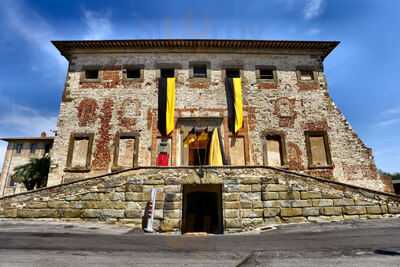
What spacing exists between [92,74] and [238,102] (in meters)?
8.55

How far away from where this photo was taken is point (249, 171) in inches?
335

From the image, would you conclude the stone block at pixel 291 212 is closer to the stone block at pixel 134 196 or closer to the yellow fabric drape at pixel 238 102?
the stone block at pixel 134 196

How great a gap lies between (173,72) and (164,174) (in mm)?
7167

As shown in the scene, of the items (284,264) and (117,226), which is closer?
(284,264)

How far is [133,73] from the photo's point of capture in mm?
13656

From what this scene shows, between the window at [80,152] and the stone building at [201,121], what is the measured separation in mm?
51

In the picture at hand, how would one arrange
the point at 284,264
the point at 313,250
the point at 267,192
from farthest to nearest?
the point at 267,192, the point at 313,250, the point at 284,264

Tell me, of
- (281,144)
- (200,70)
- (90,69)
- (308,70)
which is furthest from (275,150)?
(90,69)

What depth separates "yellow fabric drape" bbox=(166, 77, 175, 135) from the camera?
40.3ft

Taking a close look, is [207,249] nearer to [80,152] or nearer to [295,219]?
[295,219]

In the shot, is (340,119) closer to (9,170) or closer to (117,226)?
(117,226)

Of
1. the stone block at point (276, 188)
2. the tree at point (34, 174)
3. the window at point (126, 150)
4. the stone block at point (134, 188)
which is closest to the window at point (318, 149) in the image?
the stone block at point (276, 188)

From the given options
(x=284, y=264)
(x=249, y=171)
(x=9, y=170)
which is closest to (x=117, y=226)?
(x=249, y=171)

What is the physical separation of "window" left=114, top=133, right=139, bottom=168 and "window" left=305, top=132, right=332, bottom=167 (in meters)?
8.96
